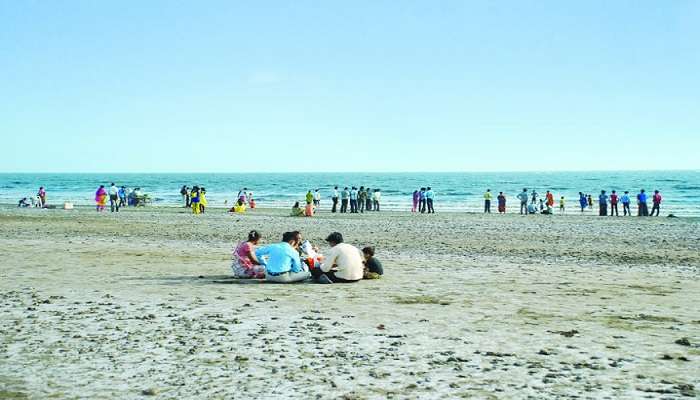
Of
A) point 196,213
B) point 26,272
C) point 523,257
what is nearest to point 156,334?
point 26,272

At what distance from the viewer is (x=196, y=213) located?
127 feet

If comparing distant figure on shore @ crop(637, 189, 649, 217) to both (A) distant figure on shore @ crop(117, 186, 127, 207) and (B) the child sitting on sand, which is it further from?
(A) distant figure on shore @ crop(117, 186, 127, 207)

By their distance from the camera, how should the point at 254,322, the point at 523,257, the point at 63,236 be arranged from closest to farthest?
the point at 254,322 < the point at 523,257 < the point at 63,236

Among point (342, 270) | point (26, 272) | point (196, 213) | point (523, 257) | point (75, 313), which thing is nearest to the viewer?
point (75, 313)

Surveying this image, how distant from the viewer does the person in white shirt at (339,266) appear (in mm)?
11977

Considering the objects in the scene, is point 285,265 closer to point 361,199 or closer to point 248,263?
point 248,263

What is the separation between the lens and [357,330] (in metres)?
8.08

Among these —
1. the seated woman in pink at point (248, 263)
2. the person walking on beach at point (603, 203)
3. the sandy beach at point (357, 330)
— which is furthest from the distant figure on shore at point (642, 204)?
the seated woman in pink at point (248, 263)

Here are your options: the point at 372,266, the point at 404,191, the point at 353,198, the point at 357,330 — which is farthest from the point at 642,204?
the point at 404,191

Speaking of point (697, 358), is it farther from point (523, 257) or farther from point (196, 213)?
point (196, 213)

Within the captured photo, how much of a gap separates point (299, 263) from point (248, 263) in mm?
1072

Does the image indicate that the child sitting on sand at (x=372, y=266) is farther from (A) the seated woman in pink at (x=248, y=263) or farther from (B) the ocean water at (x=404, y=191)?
(B) the ocean water at (x=404, y=191)

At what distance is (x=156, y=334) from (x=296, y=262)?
4.61m

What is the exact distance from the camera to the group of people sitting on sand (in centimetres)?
1202
